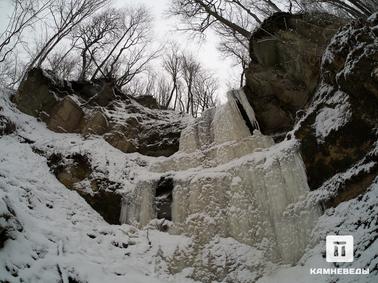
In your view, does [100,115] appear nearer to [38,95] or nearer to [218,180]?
[38,95]

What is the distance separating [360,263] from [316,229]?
160 centimetres

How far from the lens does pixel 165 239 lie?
861 centimetres

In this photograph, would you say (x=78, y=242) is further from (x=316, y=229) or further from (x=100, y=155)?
(x=316, y=229)

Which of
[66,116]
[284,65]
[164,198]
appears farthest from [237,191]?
[66,116]

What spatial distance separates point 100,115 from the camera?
1310 centimetres

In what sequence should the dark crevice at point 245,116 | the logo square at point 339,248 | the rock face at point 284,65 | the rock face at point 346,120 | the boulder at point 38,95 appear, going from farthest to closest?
the boulder at point 38,95
the dark crevice at point 245,116
the rock face at point 284,65
the rock face at point 346,120
the logo square at point 339,248

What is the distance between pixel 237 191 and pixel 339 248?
2.98 meters

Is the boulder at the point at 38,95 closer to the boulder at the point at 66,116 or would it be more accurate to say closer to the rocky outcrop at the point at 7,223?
the boulder at the point at 66,116

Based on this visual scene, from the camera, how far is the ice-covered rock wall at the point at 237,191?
752 cm

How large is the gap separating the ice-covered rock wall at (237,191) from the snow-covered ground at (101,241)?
0.31m

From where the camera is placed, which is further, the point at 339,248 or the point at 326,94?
the point at 326,94

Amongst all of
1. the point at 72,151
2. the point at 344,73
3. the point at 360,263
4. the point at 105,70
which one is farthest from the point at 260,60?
the point at 105,70

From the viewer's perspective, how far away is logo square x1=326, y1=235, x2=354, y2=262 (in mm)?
5915

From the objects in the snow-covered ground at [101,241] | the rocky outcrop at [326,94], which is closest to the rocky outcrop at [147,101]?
the snow-covered ground at [101,241]
